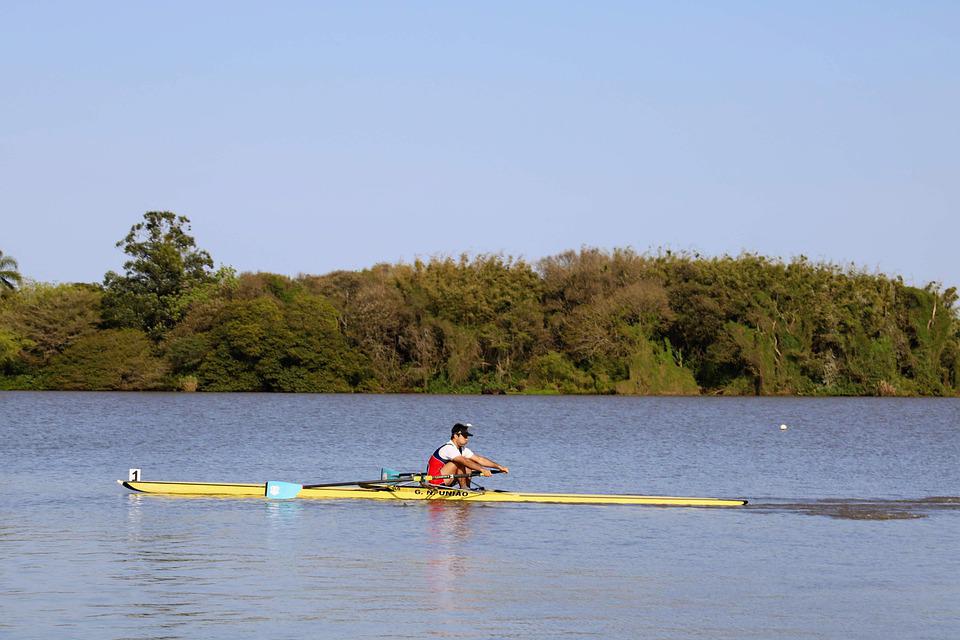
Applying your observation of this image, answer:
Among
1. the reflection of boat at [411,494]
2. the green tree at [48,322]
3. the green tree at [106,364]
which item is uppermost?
the green tree at [48,322]

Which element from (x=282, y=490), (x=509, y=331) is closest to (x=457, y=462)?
(x=282, y=490)

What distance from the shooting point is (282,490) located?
24.8 metres

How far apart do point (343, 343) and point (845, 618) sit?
3292 inches

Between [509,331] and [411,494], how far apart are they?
243 feet

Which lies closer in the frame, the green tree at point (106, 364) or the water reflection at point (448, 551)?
the water reflection at point (448, 551)

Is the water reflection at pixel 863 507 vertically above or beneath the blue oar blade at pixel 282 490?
beneath

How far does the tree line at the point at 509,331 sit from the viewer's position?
9388 centimetres

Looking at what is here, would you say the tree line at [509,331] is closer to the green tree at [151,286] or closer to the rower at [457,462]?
the green tree at [151,286]

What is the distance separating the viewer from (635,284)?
318ft

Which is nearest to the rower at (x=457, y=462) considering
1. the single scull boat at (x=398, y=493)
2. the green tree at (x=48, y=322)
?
the single scull boat at (x=398, y=493)

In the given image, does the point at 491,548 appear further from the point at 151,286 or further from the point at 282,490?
the point at 151,286

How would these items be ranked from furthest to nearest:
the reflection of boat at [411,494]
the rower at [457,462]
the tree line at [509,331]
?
1. the tree line at [509,331]
2. the rower at [457,462]
3. the reflection of boat at [411,494]

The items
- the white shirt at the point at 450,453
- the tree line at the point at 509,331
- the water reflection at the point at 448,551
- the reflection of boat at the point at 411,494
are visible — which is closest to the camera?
the water reflection at the point at 448,551

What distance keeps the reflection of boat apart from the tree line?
68.6 metres
